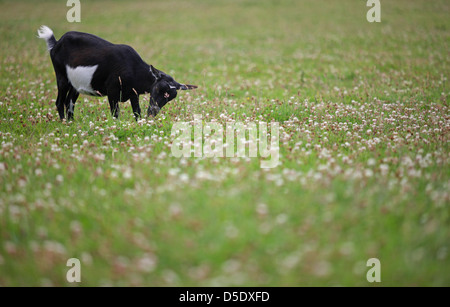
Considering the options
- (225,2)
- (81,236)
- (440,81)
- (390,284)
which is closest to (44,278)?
(81,236)

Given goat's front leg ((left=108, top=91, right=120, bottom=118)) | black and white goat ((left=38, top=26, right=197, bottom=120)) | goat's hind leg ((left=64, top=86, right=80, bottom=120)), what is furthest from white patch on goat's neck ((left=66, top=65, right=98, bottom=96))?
goat's front leg ((left=108, top=91, right=120, bottom=118))

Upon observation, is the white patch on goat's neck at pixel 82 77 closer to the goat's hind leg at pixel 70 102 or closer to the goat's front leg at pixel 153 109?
the goat's hind leg at pixel 70 102

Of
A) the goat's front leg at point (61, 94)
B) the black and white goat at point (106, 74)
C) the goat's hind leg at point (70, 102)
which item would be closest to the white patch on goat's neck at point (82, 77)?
the black and white goat at point (106, 74)

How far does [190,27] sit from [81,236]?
2648 centimetres

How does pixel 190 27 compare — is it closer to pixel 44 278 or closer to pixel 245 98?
pixel 245 98

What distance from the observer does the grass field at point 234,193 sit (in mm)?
3578

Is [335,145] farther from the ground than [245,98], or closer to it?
closer to it

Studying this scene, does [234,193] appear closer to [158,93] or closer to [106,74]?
[158,93]

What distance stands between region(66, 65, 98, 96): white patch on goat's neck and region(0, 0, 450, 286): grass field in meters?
0.73

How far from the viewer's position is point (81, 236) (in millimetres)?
3930

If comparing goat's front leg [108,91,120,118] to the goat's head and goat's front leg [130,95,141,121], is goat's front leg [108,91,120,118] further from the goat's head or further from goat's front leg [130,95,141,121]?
the goat's head

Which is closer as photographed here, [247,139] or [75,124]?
[247,139]

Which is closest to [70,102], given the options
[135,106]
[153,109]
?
[135,106]

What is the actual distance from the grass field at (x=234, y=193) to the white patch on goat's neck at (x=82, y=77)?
73 cm
